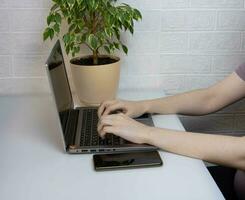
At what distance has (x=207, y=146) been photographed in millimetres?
1071

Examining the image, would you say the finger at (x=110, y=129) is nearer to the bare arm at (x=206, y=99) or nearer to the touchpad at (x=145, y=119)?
the touchpad at (x=145, y=119)

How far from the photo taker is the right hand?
1293 millimetres

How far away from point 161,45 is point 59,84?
2.09ft

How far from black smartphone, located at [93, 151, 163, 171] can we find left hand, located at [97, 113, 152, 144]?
0.17 feet

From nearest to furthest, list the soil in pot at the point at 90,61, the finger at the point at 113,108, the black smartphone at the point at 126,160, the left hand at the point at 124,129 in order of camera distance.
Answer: the black smartphone at the point at 126,160, the left hand at the point at 124,129, the finger at the point at 113,108, the soil in pot at the point at 90,61

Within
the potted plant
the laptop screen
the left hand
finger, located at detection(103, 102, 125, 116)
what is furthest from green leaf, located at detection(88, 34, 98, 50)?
the left hand

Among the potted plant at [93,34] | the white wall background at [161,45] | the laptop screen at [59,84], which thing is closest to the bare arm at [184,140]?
the laptop screen at [59,84]

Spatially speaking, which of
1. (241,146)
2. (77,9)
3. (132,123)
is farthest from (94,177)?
(77,9)

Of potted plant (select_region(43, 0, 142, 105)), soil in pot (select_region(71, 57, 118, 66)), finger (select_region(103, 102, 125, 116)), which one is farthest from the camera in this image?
soil in pot (select_region(71, 57, 118, 66))

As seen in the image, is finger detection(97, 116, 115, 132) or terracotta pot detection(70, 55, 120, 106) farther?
terracotta pot detection(70, 55, 120, 106)

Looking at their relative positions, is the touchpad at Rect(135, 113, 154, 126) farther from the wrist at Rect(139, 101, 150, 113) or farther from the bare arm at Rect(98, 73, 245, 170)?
the bare arm at Rect(98, 73, 245, 170)

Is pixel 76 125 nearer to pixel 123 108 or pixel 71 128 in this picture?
pixel 71 128

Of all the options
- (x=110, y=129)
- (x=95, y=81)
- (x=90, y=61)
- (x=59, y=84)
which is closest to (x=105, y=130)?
(x=110, y=129)

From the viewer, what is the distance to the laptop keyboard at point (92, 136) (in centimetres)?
113
